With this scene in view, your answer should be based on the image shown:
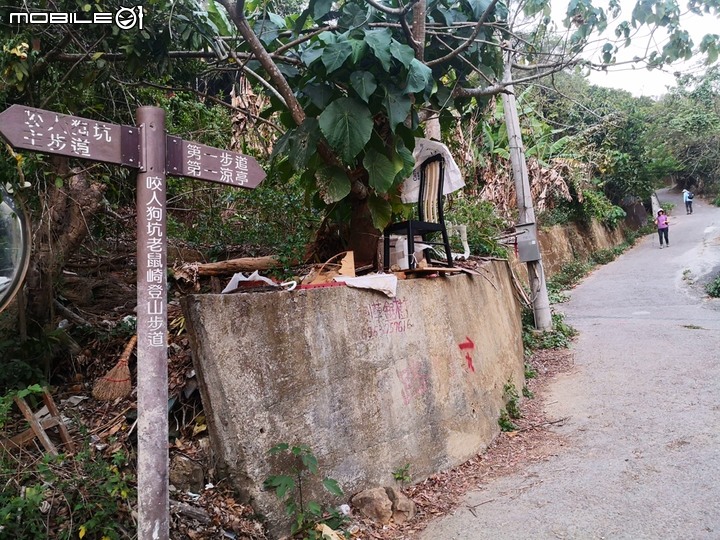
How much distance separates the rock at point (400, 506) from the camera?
4061 mm

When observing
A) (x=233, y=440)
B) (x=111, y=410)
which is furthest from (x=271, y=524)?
(x=111, y=410)


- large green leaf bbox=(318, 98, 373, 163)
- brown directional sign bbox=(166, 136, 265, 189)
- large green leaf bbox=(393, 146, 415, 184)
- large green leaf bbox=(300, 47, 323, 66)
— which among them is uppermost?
large green leaf bbox=(300, 47, 323, 66)

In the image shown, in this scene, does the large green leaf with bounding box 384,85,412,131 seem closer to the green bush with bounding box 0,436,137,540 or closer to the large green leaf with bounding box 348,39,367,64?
the large green leaf with bounding box 348,39,367,64

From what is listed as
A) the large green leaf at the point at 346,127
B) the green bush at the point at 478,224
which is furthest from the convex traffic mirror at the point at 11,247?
the green bush at the point at 478,224

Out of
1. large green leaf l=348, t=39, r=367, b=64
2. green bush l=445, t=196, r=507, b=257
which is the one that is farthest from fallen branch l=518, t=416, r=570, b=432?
large green leaf l=348, t=39, r=367, b=64

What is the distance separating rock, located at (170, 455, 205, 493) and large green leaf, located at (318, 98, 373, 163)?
8.42 ft

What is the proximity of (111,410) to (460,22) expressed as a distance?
4.82m

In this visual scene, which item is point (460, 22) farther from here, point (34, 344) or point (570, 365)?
point (570, 365)

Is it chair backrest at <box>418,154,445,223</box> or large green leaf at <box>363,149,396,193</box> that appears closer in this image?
large green leaf at <box>363,149,396,193</box>

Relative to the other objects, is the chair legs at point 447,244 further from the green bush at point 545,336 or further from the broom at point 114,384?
the green bush at point 545,336

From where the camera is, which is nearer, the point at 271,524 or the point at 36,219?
the point at 271,524

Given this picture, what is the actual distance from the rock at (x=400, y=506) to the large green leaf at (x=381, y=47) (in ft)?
11.0

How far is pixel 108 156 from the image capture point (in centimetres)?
257

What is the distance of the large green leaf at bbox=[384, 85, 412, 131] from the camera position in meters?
4.55
